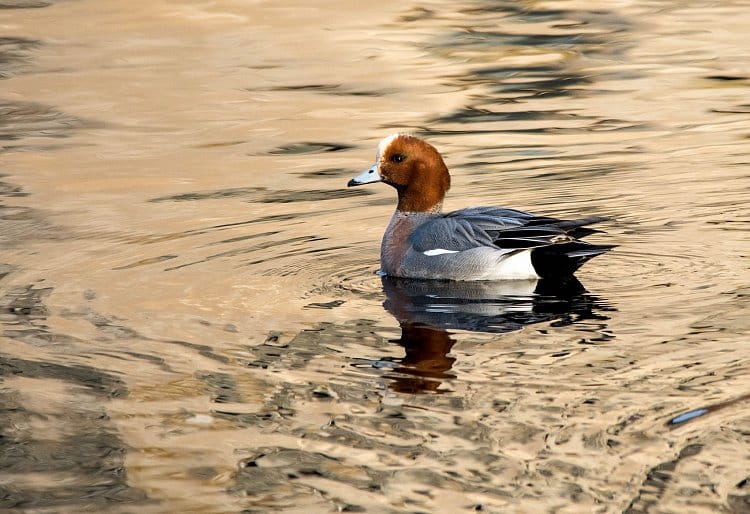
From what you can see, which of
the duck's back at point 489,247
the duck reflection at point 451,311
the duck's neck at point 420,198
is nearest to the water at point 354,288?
the duck reflection at point 451,311

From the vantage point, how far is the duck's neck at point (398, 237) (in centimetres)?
819

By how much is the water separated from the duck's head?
498 millimetres

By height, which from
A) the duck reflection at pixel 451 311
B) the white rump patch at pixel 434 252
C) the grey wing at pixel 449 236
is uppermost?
the grey wing at pixel 449 236

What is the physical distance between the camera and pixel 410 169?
28.0ft

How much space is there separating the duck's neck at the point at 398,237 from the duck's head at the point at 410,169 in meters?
0.10

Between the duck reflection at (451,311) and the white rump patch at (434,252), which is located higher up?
the white rump patch at (434,252)

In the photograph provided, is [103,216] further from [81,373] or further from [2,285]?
[81,373]

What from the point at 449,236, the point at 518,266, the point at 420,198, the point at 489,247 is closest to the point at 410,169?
the point at 420,198

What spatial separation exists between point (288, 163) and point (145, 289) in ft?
12.3

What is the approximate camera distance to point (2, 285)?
8.10 meters

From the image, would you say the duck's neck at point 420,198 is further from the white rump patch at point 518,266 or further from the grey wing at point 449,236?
the white rump patch at point 518,266

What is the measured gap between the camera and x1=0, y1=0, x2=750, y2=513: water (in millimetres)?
5051

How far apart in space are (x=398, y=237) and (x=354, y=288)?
1.85 ft

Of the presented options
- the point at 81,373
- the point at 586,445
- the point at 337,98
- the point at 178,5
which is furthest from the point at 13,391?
the point at 178,5
